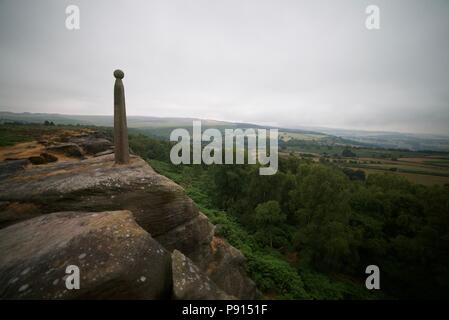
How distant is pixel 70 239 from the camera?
444 centimetres

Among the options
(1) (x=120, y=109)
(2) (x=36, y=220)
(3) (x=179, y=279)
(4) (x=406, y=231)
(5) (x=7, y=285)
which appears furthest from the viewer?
(4) (x=406, y=231)

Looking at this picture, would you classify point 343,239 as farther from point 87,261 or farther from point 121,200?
point 87,261

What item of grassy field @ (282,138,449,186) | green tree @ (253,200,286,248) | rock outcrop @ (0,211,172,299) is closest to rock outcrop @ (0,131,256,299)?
rock outcrop @ (0,211,172,299)

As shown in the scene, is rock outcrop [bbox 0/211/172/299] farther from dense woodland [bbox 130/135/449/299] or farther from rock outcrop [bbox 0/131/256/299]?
dense woodland [bbox 130/135/449/299]

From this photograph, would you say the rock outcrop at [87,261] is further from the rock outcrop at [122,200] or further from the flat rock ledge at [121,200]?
the rock outcrop at [122,200]

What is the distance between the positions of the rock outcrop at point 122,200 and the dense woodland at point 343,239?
984cm

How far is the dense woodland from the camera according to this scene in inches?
622

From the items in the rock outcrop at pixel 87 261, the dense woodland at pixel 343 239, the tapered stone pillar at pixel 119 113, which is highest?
the tapered stone pillar at pixel 119 113

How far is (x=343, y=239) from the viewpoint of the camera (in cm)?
1731

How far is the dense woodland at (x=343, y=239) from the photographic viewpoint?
15789 millimetres

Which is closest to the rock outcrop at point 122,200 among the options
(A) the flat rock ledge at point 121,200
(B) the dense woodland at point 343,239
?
(A) the flat rock ledge at point 121,200
